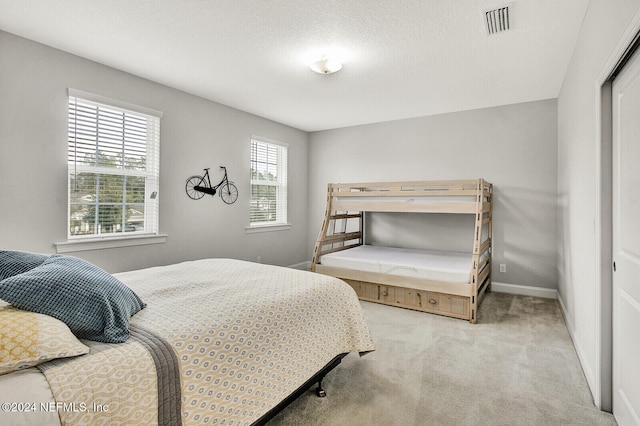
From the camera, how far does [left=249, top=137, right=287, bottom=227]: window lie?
15.2 feet

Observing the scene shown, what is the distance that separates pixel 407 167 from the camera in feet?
15.5

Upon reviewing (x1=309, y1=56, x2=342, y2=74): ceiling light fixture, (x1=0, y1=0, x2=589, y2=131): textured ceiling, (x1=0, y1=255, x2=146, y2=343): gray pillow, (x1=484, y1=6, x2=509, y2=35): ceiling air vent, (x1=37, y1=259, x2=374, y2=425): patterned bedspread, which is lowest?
(x1=37, y1=259, x2=374, y2=425): patterned bedspread

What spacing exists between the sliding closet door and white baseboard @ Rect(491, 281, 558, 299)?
94.6 inches

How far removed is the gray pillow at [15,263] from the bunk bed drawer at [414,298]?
10.2ft

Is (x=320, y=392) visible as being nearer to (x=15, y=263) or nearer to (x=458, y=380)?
(x=458, y=380)

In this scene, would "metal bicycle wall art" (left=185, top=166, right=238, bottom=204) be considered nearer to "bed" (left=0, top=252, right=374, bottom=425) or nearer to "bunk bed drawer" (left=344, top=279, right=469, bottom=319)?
"bed" (left=0, top=252, right=374, bottom=425)

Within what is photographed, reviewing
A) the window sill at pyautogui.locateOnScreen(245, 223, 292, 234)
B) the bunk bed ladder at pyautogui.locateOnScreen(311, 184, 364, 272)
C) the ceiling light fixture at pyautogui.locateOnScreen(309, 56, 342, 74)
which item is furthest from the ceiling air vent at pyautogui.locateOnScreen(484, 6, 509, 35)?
the window sill at pyautogui.locateOnScreen(245, 223, 292, 234)

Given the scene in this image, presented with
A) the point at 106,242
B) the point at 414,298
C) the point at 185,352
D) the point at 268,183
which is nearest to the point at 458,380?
the point at 414,298

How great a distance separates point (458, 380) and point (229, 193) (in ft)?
10.7

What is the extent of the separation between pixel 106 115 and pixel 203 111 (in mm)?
1087

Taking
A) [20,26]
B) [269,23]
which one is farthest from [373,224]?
[20,26]

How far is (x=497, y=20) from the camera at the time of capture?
2.19m

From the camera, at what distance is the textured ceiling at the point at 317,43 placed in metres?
2.11

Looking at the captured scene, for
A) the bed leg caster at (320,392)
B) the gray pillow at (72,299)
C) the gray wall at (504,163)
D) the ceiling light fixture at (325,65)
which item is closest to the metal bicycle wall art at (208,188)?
the ceiling light fixture at (325,65)
